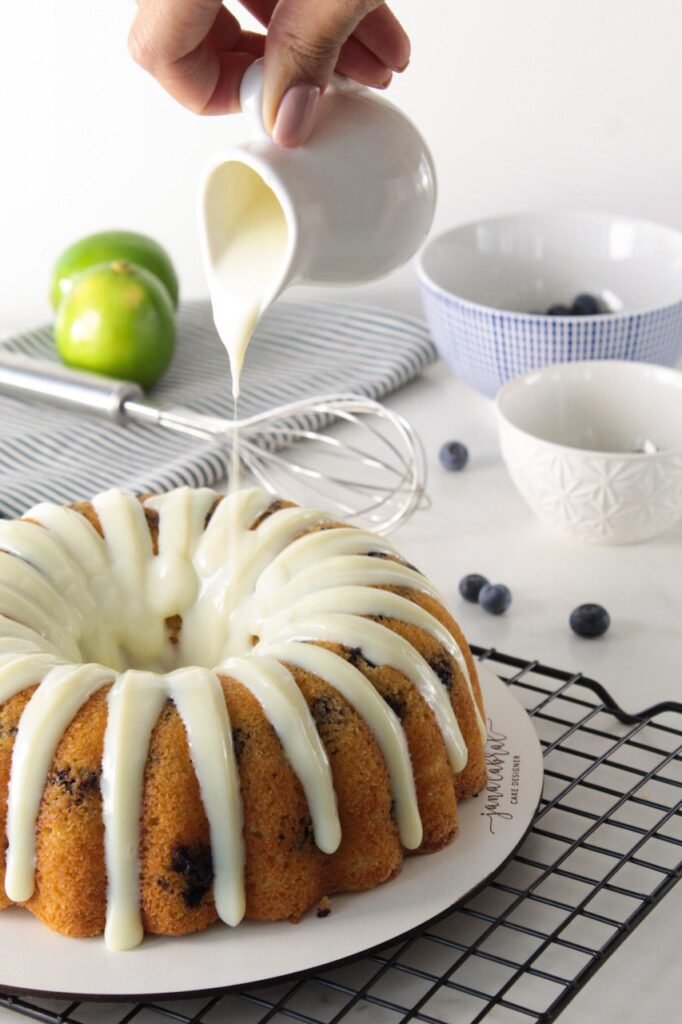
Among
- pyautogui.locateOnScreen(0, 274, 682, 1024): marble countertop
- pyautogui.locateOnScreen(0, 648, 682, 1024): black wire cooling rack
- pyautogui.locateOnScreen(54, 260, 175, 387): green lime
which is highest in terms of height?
pyautogui.locateOnScreen(54, 260, 175, 387): green lime

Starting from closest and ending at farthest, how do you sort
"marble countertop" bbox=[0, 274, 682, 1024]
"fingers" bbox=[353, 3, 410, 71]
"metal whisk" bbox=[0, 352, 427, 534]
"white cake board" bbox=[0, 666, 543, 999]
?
"white cake board" bbox=[0, 666, 543, 999] → "fingers" bbox=[353, 3, 410, 71] → "marble countertop" bbox=[0, 274, 682, 1024] → "metal whisk" bbox=[0, 352, 427, 534]

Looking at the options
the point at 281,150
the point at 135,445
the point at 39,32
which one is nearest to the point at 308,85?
the point at 281,150

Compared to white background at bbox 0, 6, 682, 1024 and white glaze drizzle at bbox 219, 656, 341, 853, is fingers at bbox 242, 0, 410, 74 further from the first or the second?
white background at bbox 0, 6, 682, 1024

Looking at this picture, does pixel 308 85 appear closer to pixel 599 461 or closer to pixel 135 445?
pixel 599 461

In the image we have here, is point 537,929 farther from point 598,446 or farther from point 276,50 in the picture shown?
point 598,446

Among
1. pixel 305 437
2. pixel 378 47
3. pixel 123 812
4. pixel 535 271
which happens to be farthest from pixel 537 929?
pixel 535 271

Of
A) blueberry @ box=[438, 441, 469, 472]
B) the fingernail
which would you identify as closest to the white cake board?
the fingernail
